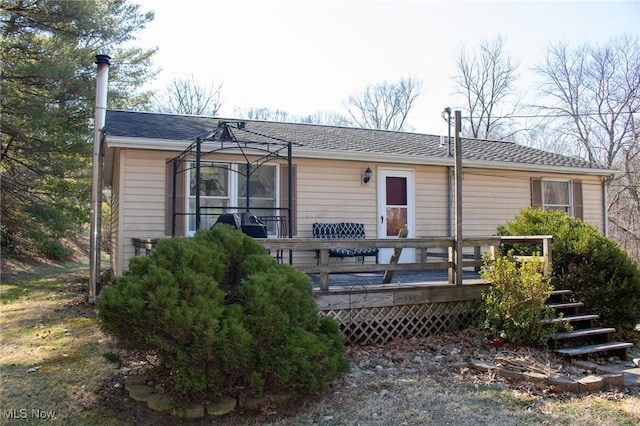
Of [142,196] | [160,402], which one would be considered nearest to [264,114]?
[142,196]

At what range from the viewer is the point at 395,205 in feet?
31.1

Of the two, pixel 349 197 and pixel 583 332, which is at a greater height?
pixel 349 197

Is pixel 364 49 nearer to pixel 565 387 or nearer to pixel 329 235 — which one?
pixel 329 235

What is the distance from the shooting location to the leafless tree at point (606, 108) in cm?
2003

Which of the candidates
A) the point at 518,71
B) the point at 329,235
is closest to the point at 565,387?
the point at 329,235

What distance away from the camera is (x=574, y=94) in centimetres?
2211

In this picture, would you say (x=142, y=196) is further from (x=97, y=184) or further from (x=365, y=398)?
(x=365, y=398)

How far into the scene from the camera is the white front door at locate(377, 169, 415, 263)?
934cm

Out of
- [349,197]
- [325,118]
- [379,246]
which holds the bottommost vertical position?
[379,246]

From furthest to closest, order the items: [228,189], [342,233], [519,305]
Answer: [342,233] → [228,189] → [519,305]

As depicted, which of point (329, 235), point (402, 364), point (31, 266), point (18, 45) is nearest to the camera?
point (402, 364)

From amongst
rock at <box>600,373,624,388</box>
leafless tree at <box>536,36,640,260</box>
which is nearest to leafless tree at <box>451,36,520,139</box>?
leafless tree at <box>536,36,640,260</box>

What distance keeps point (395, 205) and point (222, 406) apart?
655 centimetres

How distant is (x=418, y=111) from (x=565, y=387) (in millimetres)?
26065
